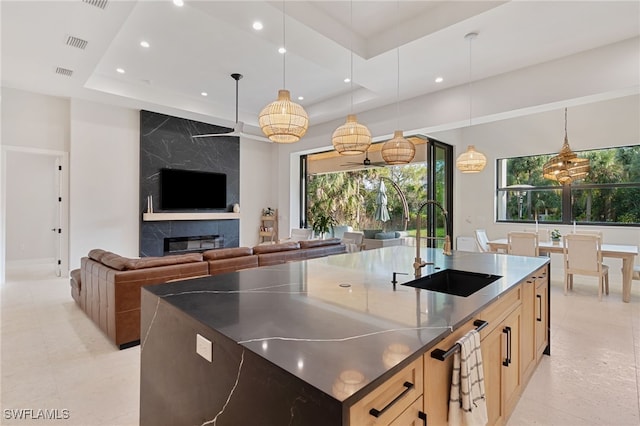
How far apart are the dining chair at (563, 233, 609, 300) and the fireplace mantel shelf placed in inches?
263

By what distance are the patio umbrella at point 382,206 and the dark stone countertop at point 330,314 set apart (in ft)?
21.7

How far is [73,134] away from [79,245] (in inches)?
80.1

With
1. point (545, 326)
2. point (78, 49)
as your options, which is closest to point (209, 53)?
point (78, 49)

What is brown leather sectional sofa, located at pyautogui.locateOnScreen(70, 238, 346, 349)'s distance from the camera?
291 centimetres

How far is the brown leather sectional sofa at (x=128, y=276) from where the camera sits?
2.91 m

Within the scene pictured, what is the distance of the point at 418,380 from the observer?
107 centimetres

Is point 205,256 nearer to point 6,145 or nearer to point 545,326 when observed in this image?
point 545,326

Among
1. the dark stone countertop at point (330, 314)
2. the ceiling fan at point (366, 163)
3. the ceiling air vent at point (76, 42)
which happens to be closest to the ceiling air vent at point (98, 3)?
the ceiling air vent at point (76, 42)

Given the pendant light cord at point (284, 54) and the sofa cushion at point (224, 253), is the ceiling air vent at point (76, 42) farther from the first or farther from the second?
the sofa cushion at point (224, 253)

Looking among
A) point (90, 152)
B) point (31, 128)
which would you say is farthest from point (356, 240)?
point (31, 128)

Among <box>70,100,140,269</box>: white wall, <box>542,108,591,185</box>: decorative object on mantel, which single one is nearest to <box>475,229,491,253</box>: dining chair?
<box>542,108,591,185</box>: decorative object on mantel

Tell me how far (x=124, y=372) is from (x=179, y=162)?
17.2 feet

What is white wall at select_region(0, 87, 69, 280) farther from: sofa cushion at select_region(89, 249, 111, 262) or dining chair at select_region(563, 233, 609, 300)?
dining chair at select_region(563, 233, 609, 300)

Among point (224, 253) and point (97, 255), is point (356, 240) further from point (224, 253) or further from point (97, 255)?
point (97, 255)
